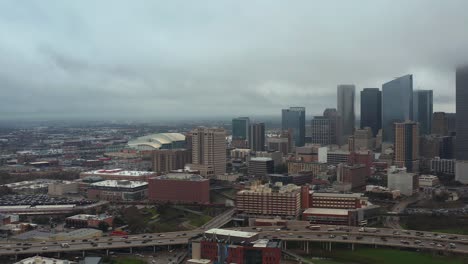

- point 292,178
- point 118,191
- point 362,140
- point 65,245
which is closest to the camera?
point 65,245

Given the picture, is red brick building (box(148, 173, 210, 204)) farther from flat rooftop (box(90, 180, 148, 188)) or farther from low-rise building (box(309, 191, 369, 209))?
low-rise building (box(309, 191, 369, 209))

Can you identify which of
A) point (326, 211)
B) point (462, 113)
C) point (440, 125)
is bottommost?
point (326, 211)

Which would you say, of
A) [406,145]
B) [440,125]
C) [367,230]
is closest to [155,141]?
[406,145]

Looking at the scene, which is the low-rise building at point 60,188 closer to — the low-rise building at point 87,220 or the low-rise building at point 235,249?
the low-rise building at point 87,220

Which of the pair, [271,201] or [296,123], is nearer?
[271,201]

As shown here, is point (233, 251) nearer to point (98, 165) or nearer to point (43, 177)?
point (43, 177)

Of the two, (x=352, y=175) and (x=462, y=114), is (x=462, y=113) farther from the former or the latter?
(x=352, y=175)

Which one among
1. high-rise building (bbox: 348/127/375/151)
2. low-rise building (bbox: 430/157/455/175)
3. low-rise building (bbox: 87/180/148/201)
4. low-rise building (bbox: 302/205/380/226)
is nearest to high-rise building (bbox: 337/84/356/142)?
high-rise building (bbox: 348/127/375/151)
